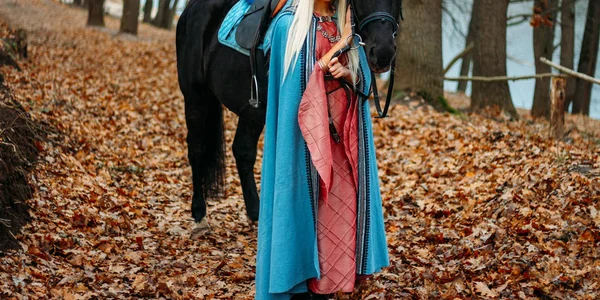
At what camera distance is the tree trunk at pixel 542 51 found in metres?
14.9

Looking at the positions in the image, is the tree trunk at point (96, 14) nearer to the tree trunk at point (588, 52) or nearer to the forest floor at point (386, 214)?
the forest floor at point (386, 214)

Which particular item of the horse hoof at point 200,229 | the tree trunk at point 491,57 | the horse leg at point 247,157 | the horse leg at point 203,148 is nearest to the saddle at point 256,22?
the horse leg at point 203,148

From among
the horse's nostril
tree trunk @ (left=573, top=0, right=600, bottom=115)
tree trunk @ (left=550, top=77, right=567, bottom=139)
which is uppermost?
tree trunk @ (left=573, top=0, right=600, bottom=115)

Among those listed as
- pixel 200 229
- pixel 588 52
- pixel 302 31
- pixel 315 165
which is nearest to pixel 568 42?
pixel 588 52

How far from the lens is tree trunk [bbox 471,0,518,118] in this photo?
40.4ft

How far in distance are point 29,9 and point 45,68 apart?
45.6 feet

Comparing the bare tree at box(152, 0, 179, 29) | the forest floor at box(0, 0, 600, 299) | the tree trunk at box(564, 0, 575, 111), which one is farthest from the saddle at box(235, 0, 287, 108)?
the bare tree at box(152, 0, 179, 29)

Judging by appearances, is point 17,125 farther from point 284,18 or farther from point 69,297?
point 284,18

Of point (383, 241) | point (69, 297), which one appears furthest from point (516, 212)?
point (69, 297)

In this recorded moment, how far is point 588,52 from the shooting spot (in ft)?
53.5

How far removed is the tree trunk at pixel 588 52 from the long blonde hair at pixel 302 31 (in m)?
13.9

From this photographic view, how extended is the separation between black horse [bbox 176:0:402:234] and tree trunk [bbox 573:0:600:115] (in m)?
12.1

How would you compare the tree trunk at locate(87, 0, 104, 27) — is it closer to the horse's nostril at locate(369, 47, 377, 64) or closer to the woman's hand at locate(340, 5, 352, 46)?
the woman's hand at locate(340, 5, 352, 46)

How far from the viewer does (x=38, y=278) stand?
4621 millimetres
